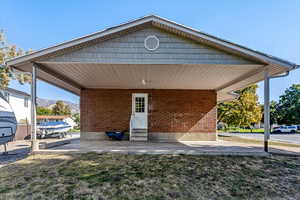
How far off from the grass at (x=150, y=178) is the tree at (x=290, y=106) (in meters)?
34.5

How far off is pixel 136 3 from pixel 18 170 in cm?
1063

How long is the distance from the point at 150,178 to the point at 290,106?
40423mm

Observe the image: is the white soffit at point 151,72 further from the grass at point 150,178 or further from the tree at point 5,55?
the tree at point 5,55

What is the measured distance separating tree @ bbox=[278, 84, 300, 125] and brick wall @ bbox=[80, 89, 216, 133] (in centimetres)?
3208

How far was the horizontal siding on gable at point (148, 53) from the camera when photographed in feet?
18.4

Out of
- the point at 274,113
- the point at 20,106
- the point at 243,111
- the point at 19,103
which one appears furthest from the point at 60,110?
the point at 274,113

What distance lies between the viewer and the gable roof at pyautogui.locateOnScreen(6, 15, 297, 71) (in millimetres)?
5398

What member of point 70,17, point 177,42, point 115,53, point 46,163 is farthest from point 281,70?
point 70,17

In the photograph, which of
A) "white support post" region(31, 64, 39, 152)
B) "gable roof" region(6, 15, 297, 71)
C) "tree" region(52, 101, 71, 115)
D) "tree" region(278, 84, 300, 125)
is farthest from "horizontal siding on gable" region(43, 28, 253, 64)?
"tree" region(278, 84, 300, 125)

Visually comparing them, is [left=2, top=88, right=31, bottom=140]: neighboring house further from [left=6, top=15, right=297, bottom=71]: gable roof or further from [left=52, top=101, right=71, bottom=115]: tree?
[left=52, top=101, right=71, bottom=115]: tree

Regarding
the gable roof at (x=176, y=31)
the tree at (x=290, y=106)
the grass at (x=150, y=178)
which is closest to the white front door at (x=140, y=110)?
the grass at (x=150, y=178)

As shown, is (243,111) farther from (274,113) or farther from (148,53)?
(274,113)

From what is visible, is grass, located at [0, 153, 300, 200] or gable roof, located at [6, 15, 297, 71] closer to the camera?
grass, located at [0, 153, 300, 200]

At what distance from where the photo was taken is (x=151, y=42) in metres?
5.69
